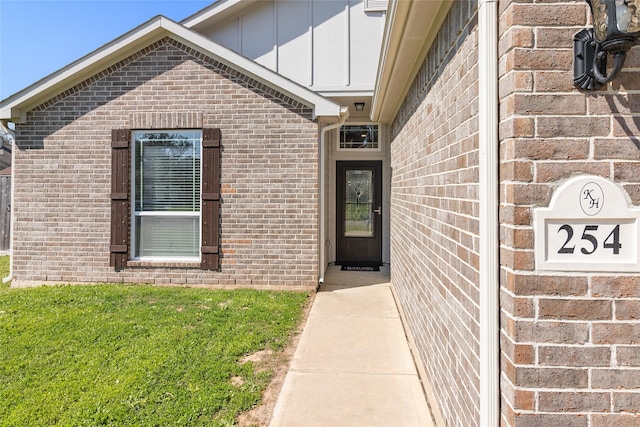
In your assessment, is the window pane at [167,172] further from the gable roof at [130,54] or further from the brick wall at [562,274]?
the brick wall at [562,274]

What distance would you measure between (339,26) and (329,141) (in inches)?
91.7

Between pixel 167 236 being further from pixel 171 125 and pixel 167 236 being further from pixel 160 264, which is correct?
pixel 171 125

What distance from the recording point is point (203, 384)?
9.82ft

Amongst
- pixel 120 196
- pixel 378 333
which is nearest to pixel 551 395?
pixel 378 333

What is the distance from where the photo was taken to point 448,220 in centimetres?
243

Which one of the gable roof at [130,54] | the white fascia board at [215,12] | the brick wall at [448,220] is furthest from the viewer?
the white fascia board at [215,12]

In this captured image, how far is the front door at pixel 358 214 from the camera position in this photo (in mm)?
8430

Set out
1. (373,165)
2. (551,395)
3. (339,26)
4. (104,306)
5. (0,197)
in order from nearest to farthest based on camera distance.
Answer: (551,395) < (104,306) < (339,26) < (373,165) < (0,197)

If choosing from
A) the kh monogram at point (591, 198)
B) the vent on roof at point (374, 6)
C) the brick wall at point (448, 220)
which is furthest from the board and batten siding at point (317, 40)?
the kh monogram at point (591, 198)

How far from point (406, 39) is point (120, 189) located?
5.15 m

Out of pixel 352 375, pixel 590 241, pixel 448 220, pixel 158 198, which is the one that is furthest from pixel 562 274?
pixel 158 198

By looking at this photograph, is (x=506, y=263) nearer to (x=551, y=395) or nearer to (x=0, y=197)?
(x=551, y=395)

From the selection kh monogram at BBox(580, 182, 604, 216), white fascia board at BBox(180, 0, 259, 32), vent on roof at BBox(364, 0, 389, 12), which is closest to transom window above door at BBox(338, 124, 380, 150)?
vent on roof at BBox(364, 0, 389, 12)

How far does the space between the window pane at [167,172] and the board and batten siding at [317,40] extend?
288cm
